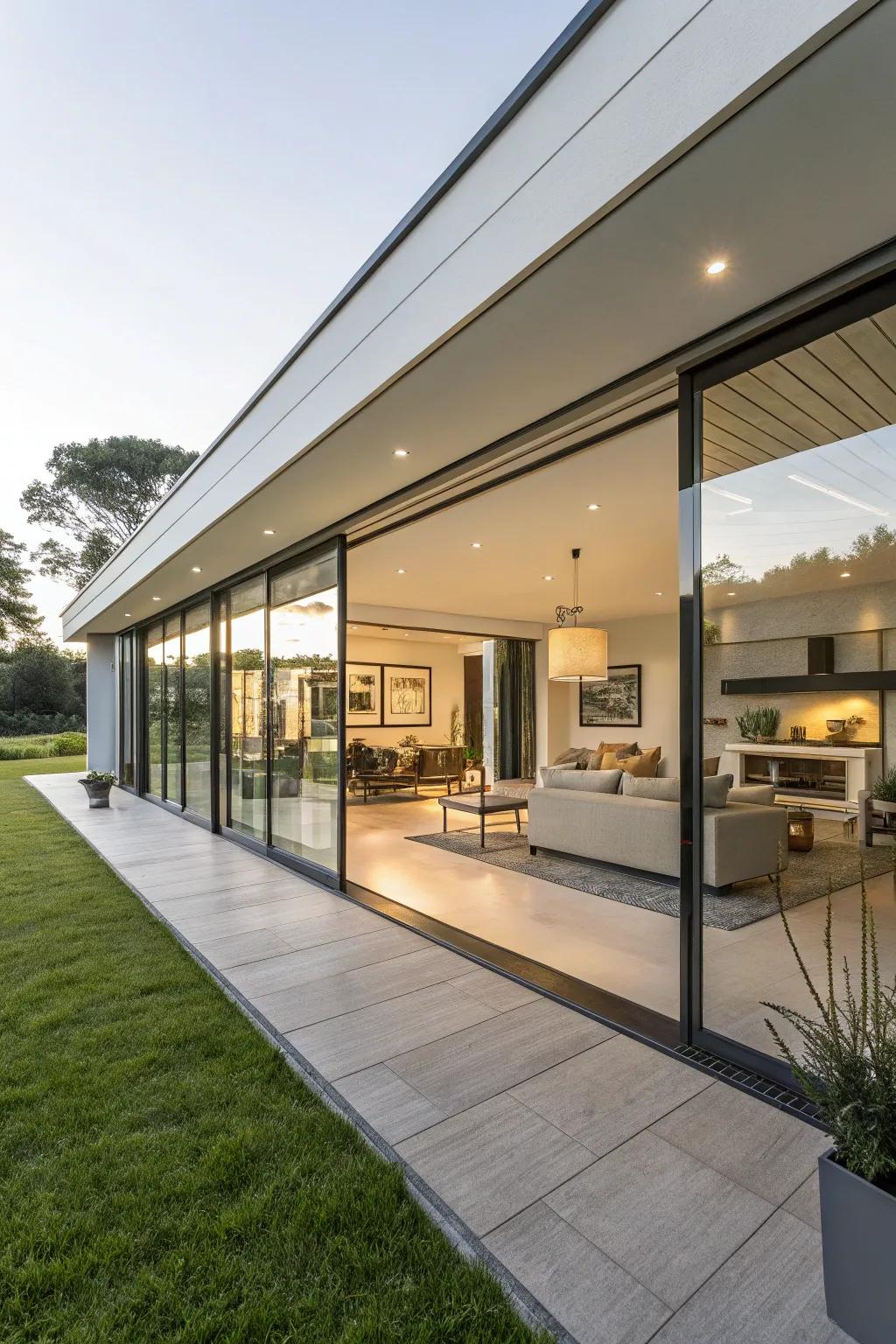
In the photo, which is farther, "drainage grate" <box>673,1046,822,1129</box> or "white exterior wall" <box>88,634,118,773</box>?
"white exterior wall" <box>88,634,118,773</box>

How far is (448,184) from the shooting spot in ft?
7.57

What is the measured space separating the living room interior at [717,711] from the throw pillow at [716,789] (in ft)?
0.05

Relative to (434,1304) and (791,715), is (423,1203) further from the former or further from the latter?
(791,715)

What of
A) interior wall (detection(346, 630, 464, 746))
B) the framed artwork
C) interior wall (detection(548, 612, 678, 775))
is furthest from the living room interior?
interior wall (detection(346, 630, 464, 746))

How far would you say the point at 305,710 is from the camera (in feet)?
18.3

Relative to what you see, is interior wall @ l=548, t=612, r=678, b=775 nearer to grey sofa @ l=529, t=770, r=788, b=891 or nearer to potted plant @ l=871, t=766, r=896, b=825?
grey sofa @ l=529, t=770, r=788, b=891

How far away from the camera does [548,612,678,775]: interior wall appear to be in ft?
34.3

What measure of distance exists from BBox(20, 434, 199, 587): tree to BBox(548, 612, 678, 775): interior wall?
15.5 m

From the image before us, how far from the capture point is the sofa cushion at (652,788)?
533 cm

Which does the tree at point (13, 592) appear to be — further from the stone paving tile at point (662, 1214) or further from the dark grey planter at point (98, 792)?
the stone paving tile at point (662, 1214)

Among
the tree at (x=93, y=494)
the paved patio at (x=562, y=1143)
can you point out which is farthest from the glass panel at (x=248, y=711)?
the tree at (x=93, y=494)

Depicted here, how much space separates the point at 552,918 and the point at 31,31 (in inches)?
355

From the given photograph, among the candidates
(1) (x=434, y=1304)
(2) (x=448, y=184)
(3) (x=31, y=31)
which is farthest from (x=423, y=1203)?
(3) (x=31, y=31)

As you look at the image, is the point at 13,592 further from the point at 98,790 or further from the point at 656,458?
the point at 656,458
